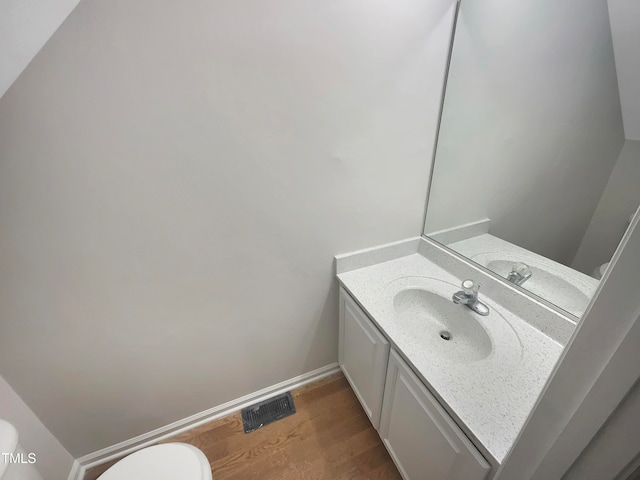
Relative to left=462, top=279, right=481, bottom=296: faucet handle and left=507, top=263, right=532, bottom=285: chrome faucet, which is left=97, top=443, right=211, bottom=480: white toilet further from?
left=507, top=263, right=532, bottom=285: chrome faucet

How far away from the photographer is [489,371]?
0.82 m

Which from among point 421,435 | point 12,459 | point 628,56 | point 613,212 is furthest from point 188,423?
point 628,56

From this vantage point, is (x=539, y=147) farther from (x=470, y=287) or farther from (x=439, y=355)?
(x=439, y=355)

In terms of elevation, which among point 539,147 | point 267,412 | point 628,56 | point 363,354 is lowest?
point 267,412

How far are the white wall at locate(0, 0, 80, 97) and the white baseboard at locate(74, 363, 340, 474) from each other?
1.58 m

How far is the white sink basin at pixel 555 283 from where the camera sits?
884 millimetres

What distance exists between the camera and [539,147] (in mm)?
982

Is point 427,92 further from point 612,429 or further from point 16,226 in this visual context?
point 16,226

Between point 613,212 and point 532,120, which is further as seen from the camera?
point 532,120

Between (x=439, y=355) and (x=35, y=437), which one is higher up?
(x=439, y=355)

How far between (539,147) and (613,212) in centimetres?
34

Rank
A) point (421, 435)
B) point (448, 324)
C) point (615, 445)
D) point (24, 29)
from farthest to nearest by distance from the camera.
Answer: point (448, 324) → point (421, 435) → point (24, 29) → point (615, 445)

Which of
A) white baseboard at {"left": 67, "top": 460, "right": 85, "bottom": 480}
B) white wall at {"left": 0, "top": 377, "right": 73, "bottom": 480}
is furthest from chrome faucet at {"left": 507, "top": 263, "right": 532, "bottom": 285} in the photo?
white baseboard at {"left": 67, "top": 460, "right": 85, "bottom": 480}

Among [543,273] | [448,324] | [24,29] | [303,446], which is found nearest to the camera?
[24,29]
